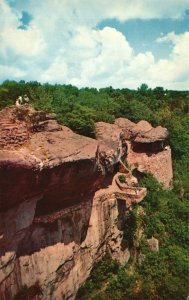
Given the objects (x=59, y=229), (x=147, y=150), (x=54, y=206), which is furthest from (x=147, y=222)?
(x=54, y=206)

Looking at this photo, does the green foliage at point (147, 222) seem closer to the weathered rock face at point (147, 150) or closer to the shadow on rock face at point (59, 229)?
the weathered rock face at point (147, 150)

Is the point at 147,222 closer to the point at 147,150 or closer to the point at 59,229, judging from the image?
the point at 147,150

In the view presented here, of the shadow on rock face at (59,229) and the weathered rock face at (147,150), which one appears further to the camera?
the weathered rock face at (147,150)

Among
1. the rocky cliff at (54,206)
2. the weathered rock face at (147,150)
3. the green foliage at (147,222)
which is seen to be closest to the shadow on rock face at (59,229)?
the rocky cliff at (54,206)

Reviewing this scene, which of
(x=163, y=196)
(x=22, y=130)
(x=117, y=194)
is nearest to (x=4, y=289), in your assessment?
(x=22, y=130)

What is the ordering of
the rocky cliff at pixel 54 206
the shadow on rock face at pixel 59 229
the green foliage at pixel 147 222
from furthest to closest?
the green foliage at pixel 147 222 → the shadow on rock face at pixel 59 229 → the rocky cliff at pixel 54 206

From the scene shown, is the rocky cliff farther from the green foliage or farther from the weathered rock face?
Answer: the weathered rock face

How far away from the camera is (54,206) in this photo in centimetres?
1634

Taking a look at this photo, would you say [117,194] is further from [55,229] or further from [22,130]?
[22,130]

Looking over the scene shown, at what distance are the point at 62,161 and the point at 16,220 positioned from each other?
2966mm

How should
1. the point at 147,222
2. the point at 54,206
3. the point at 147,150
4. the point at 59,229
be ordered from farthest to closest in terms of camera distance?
the point at 147,150 < the point at 147,222 < the point at 59,229 < the point at 54,206

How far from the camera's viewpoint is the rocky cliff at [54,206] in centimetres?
1313

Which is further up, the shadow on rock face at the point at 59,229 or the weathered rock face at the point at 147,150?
the weathered rock face at the point at 147,150

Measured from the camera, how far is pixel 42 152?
13.8 metres
